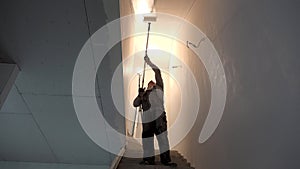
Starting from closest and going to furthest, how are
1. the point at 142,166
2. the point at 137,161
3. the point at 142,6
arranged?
the point at 142,166 < the point at 137,161 < the point at 142,6

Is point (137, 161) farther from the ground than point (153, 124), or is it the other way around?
point (153, 124)

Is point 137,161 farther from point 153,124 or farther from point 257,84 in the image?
point 257,84

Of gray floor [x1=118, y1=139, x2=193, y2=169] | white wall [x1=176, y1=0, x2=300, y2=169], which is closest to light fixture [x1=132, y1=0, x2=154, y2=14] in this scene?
white wall [x1=176, y1=0, x2=300, y2=169]

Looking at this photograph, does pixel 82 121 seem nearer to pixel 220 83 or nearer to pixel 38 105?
pixel 38 105

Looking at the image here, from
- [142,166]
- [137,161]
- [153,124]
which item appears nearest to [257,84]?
[142,166]

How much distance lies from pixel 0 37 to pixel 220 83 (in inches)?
70.1

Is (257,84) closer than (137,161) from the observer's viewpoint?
Yes

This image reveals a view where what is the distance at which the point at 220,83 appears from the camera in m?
2.14

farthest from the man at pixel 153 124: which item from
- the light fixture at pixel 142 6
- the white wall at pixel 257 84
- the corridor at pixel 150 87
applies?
the light fixture at pixel 142 6

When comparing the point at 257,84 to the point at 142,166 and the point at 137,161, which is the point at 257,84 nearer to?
the point at 142,166

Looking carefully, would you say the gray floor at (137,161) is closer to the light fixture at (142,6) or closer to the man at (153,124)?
the man at (153,124)

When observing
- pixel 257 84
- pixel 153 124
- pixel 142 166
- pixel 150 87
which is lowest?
pixel 142 166

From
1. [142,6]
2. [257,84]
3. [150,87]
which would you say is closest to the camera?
[257,84]

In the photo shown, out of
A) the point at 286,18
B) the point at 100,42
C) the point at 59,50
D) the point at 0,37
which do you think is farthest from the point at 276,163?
the point at 0,37
